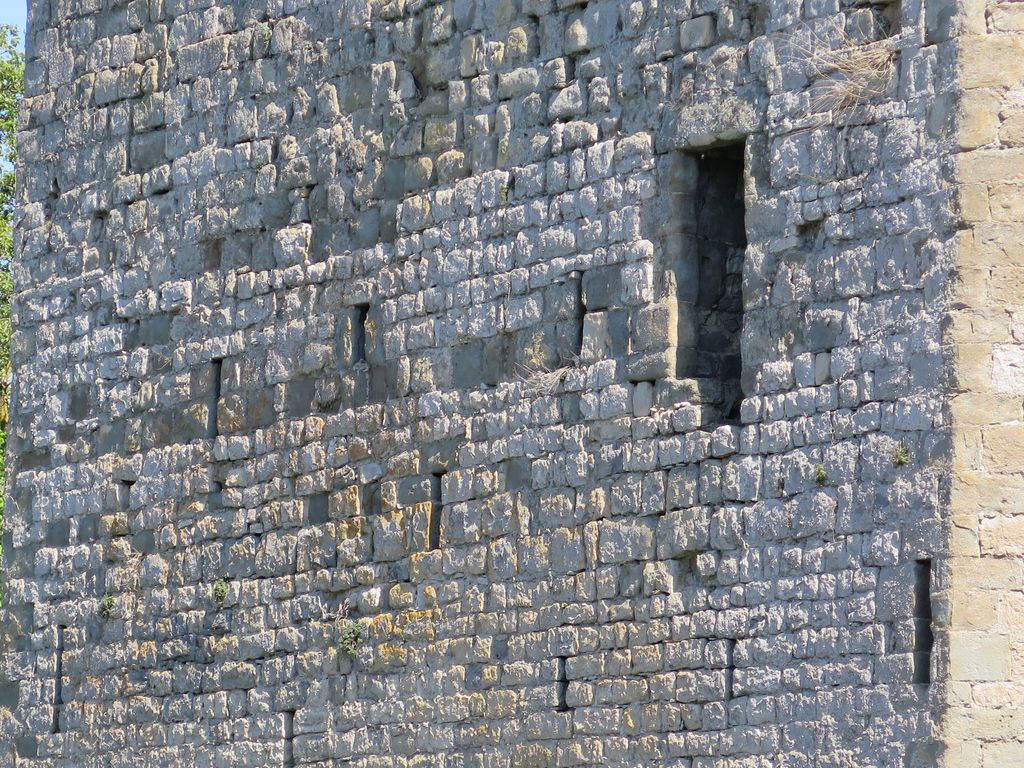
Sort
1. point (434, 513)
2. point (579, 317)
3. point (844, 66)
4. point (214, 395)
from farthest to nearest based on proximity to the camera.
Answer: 1. point (214, 395)
2. point (434, 513)
3. point (579, 317)
4. point (844, 66)

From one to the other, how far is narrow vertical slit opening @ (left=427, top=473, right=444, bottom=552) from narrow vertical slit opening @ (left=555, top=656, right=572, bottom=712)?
1007 millimetres

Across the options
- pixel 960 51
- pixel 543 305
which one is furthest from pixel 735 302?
pixel 960 51

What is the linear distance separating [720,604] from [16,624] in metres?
4.93

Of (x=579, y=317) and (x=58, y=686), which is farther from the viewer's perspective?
(x=58, y=686)

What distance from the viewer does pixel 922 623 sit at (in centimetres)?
949

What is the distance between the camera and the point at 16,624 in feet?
44.9

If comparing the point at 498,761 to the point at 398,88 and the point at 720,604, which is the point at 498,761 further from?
the point at 398,88

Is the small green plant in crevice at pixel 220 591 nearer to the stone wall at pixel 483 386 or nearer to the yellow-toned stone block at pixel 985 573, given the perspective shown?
the stone wall at pixel 483 386

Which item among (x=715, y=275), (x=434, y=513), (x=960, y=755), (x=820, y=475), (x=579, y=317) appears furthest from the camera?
(x=434, y=513)

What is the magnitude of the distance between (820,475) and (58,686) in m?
5.16

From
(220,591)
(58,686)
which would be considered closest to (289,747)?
(220,591)

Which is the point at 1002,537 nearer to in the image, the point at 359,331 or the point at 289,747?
the point at 359,331

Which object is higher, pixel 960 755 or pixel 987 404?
pixel 987 404

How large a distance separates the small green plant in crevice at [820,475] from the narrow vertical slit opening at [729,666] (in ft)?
2.53
